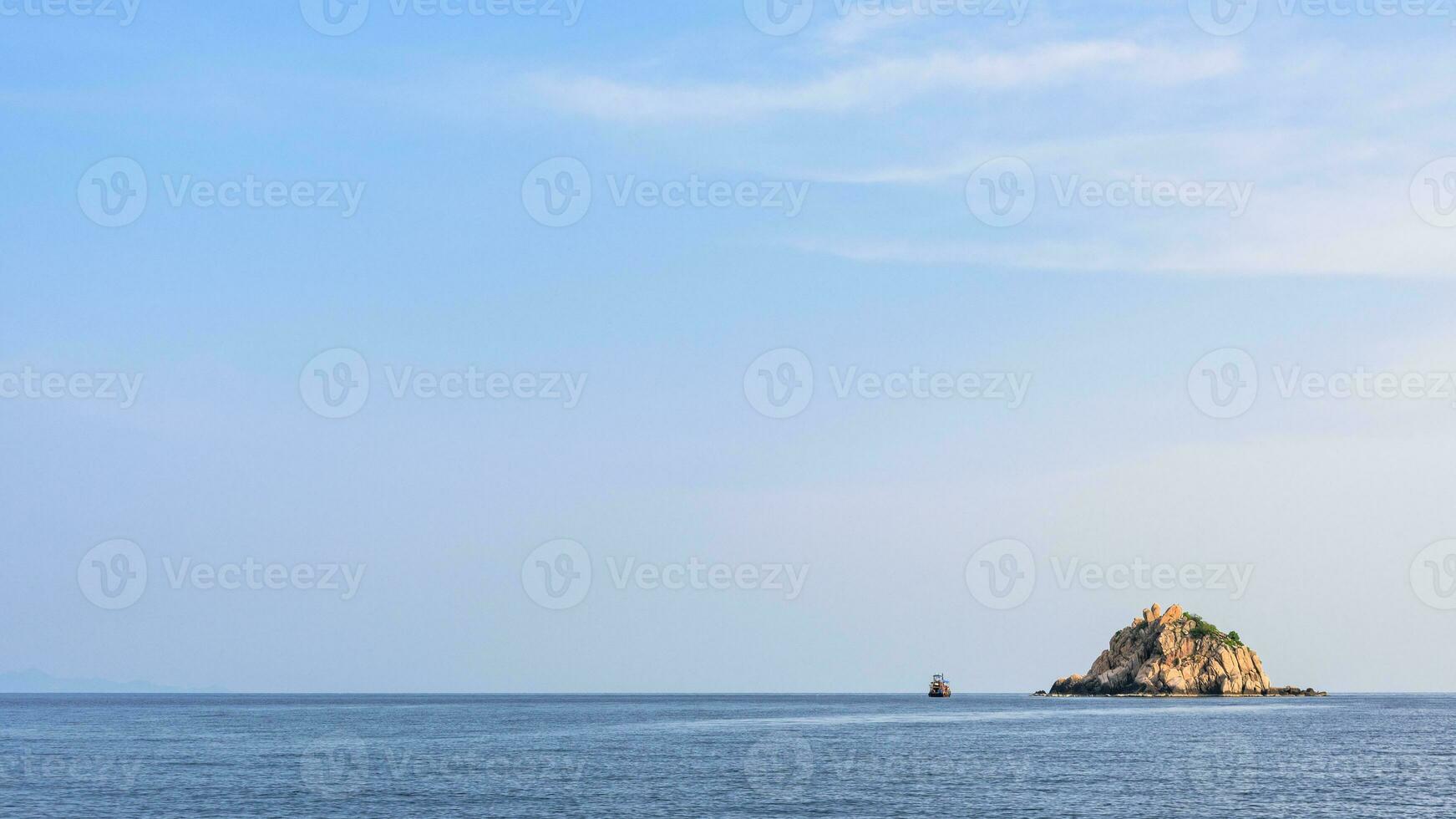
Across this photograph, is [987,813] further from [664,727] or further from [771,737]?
[664,727]

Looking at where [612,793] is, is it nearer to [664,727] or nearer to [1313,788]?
[1313,788]

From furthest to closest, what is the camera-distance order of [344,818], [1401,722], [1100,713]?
[1100,713]
[1401,722]
[344,818]

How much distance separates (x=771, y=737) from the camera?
141125 millimetres

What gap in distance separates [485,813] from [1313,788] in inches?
1997

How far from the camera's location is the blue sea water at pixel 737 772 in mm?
69688

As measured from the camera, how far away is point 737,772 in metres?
90.3

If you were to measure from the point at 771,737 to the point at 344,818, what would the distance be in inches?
3226

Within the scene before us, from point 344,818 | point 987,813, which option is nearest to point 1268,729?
point 987,813

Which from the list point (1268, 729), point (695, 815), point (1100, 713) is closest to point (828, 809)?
point (695, 815)

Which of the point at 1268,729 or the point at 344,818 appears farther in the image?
the point at 1268,729

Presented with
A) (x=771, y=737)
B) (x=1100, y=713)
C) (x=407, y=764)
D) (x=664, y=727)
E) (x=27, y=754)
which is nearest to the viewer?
(x=407, y=764)

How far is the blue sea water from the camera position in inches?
2744

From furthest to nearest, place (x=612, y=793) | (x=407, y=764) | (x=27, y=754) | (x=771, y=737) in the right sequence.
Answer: (x=771, y=737) < (x=27, y=754) < (x=407, y=764) < (x=612, y=793)

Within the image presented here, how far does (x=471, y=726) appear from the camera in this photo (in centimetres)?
17000
